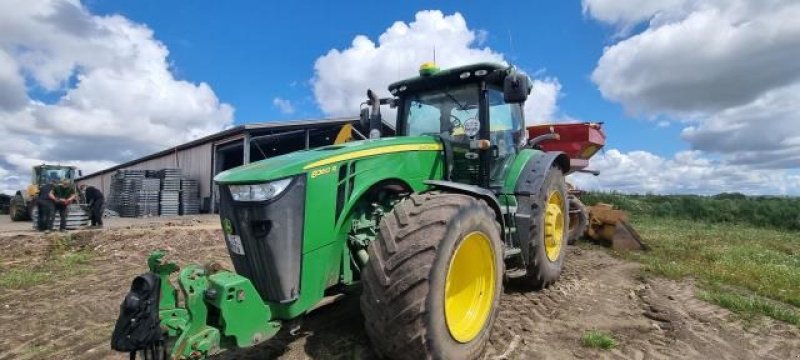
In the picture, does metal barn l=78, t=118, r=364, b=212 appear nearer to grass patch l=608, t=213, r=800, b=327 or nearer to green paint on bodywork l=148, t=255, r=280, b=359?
grass patch l=608, t=213, r=800, b=327

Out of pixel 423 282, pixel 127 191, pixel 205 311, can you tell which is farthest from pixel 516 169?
pixel 127 191

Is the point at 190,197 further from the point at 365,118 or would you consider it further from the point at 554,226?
the point at 554,226

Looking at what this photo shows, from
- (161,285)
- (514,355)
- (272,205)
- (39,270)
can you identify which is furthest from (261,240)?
(39,270)

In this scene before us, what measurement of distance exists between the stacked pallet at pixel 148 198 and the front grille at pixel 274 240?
19.1 m

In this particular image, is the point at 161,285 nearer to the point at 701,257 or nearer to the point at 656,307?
the point at 656,307

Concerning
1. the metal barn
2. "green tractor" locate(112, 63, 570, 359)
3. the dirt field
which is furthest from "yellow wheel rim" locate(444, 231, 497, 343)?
the metal barn

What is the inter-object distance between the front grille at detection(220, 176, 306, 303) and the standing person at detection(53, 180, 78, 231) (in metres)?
13.5

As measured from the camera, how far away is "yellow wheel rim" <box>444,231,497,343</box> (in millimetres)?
3441

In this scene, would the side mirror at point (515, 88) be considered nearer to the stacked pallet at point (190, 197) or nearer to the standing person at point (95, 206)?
the standing person at point (95, 206)

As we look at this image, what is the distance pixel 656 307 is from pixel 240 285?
415 centimetres

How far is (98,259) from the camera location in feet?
28.4

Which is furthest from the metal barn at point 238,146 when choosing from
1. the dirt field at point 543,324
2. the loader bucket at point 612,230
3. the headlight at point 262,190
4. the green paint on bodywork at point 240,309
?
the green paint on bodywork at point 240,309

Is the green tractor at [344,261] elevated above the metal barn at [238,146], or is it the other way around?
the metal barn at [238,146]

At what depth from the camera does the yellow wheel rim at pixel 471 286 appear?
344 centimetres
